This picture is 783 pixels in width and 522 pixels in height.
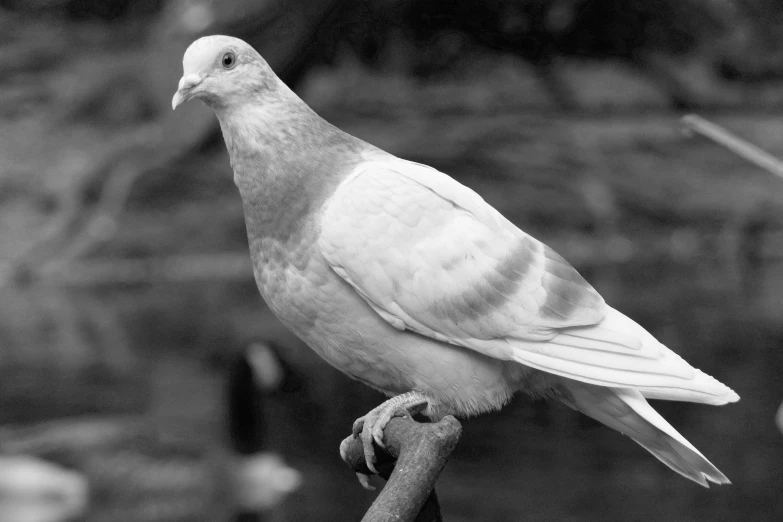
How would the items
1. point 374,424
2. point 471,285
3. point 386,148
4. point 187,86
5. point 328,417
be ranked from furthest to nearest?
point 386,148, point 328,417, point 471,285, point 187,86, point 374,424

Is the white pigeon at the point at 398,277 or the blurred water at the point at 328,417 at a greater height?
the white pigeon at the point at 398,277

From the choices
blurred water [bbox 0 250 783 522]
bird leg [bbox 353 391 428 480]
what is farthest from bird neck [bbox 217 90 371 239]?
blurred water [bbox 0 250 783 522]

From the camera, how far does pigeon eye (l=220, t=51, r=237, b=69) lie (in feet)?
6.48

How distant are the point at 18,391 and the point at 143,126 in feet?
12.7

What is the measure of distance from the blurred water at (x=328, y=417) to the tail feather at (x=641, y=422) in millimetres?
3522

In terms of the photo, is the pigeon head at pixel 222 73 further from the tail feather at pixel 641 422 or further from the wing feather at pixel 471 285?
the tail feather at pixel 641 422

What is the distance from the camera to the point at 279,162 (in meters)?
2.02

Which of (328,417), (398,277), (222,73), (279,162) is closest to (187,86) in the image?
(222,73)

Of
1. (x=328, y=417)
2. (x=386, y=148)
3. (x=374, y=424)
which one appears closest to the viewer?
(x=374, y=424)

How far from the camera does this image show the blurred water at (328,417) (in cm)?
562

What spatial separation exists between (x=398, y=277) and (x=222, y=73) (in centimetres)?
54

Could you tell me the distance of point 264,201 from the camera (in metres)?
2.04

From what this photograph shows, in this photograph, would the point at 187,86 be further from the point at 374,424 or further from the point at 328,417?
the point at 328,417

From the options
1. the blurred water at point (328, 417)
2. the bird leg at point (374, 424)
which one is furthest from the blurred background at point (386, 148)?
the bird leg at point (374, 424)
